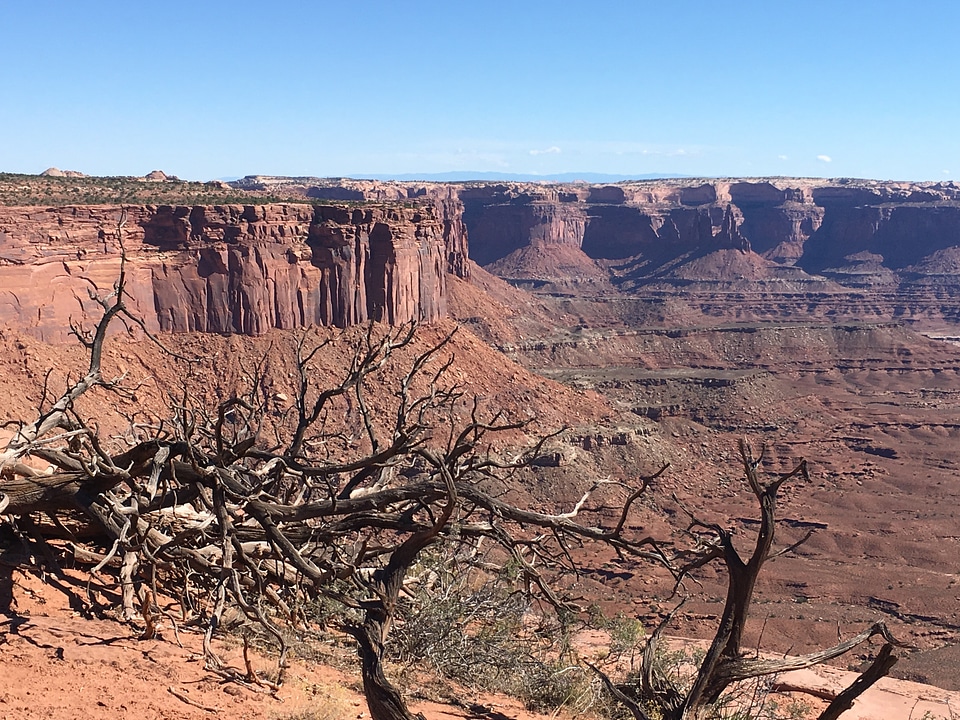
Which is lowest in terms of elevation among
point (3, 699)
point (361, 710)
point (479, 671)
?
point (479, 671)

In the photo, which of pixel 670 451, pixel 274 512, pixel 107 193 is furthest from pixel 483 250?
pixel 274 512

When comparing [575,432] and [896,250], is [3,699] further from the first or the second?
[896,250]

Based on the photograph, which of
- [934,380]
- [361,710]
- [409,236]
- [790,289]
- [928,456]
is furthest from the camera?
[790,289]

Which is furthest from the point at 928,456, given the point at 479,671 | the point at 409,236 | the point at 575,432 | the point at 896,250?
the point at 896,250

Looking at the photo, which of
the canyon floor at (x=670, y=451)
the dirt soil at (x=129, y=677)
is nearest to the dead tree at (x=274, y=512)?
the dirt soil at (x=129, y=677)

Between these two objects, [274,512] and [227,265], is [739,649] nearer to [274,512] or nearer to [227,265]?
[274,512]

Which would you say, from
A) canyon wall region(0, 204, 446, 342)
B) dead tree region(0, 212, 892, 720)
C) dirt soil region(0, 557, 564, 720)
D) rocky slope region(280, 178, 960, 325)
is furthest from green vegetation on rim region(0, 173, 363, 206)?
rocky slope region(280, 178, 960, 325)

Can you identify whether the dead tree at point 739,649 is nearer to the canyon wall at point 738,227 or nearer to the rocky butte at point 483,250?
the rocky butte at point 483,250

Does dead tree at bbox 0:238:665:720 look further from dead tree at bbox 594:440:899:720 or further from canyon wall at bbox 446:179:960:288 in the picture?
canyon wall at bbox 446:179:960:288

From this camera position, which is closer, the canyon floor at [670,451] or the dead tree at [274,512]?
the dead tree at [274,512]
